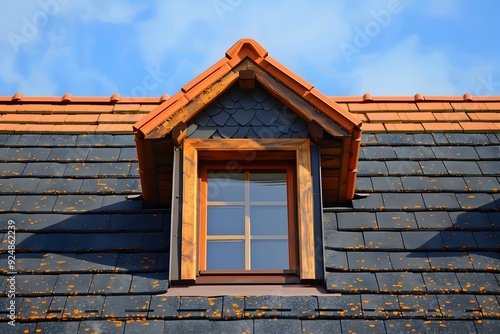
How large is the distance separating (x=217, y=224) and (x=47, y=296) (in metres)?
1.28

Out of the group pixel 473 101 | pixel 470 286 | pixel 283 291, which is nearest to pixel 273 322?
pixel 283 291

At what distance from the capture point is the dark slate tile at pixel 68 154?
770cm

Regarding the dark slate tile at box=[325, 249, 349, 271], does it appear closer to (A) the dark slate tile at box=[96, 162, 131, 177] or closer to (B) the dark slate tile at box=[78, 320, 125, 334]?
(B) the dark slate tile at box=[78, 320, 125, 334]

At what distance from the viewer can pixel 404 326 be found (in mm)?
5777

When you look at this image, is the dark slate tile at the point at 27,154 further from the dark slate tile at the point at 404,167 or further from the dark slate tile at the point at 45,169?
the dark slate tile at the point at 404,167

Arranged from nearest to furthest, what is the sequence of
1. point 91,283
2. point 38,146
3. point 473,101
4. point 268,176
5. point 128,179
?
point 91,283 → point 268,176 → point 128,179 → point 38,146 → point 473,101

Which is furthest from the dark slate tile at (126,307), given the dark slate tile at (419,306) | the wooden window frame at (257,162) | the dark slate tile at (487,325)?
the dark slate tile at (487,325)

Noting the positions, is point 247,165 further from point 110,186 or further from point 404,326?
point 404,326

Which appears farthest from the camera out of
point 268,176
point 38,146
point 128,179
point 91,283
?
point 38,146

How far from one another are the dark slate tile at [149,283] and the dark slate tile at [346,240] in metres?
1.21

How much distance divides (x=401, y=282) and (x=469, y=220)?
998 millimetres

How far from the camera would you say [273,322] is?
5766 mm

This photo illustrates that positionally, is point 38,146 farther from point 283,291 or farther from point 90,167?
point 283,291

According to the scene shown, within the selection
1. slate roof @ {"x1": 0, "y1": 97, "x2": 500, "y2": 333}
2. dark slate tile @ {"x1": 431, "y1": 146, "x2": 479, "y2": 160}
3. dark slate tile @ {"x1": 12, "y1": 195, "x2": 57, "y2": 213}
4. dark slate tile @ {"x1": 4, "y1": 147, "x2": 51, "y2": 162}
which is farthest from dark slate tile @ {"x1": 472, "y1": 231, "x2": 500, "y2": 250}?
dark slate tile @ {"x1": 4, "y1": 147, "x2": 51, "y2": 162}
